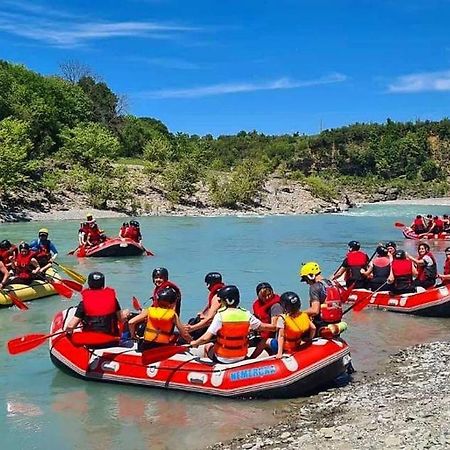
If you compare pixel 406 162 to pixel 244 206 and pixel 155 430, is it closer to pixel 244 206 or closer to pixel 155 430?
pixel 244 206

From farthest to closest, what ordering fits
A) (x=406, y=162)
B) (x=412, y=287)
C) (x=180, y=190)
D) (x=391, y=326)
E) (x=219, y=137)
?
(x=219, y=137) < (x=406, y=162) < (x=180, y=190) < (x=412, y=287) < (x=391, y=326)

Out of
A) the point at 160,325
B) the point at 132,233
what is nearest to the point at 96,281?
the point at 160,325

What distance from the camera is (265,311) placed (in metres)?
7.78

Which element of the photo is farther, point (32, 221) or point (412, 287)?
point (32, 221)

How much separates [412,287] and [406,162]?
225 ft

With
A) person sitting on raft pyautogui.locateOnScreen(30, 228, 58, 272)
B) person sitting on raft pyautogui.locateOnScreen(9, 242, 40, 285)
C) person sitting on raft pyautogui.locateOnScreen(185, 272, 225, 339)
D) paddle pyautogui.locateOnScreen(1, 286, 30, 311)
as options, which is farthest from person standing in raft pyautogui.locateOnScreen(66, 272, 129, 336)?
person sitting on raft pyautogui.locateOnScreen(30, 228, 58, 272)

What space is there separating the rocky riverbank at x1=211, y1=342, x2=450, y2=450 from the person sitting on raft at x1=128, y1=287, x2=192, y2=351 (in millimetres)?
1564

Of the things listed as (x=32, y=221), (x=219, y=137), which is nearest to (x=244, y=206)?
(x=32, y=221)

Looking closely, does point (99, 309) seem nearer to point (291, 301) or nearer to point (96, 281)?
point (96, 281)

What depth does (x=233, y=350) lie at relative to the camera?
7.34m

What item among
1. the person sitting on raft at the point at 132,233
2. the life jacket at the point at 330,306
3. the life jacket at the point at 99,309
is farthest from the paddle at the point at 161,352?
the person sitting on raft at the point at 132,233

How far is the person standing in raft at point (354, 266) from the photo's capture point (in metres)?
12.3

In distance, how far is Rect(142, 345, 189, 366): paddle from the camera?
7578 millimetres

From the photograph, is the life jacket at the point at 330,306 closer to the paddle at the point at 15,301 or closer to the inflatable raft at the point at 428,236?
the paddle at the point at 15,301
